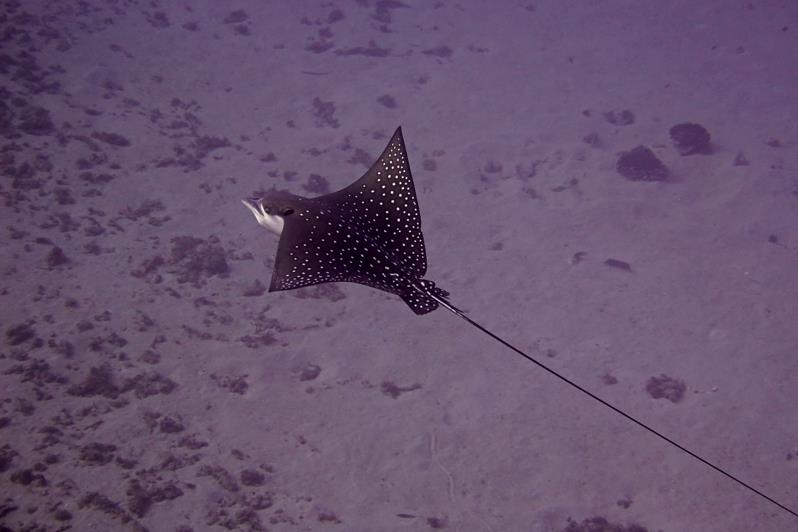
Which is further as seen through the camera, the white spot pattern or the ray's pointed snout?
the ray's pointed snout

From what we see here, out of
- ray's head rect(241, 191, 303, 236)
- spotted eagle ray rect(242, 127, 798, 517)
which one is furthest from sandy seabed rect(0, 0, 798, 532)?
ray's head rect(241, 191, 303, 236)

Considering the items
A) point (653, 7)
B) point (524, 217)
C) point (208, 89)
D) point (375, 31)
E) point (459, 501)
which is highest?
point (653, 7)

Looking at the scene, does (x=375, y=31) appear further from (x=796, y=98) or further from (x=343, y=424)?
(x=343, y=424)

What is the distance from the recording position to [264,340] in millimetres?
9648

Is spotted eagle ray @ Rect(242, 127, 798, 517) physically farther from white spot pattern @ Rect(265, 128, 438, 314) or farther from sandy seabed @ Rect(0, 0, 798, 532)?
sandy seabed @ Rect(0, 0, 798, 532)

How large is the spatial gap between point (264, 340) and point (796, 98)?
2484cm

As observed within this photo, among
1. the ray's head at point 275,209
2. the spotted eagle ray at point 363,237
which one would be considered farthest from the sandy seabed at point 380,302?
the ray's head at point 275,209

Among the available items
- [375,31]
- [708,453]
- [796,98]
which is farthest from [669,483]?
[375,31]

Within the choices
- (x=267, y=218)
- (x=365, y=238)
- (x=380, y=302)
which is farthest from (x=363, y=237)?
(x=380, y=302)

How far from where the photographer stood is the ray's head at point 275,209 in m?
5.22

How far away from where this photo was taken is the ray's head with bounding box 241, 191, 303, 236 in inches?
206

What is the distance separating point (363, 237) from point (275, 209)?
1.10m

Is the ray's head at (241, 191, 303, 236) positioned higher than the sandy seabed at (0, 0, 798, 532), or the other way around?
the ray's head at (241, 191, 303, 236)

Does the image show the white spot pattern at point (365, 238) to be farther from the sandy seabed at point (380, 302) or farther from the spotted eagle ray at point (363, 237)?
the sandy seabed at point (380, 302)
